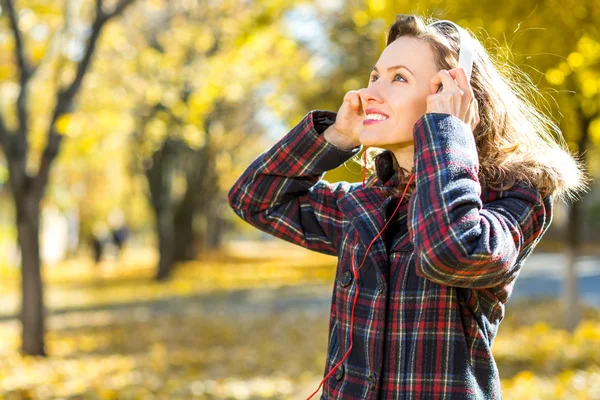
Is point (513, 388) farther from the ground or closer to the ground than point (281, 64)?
closer to the ground

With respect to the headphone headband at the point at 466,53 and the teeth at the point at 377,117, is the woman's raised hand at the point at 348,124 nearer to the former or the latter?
the teeth at the point at 377,117

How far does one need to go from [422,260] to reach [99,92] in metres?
11.1

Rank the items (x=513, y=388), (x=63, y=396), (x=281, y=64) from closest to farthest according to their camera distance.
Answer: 1. (x=513, y=388)
2. (x=63, y=396)
3. (x=281, y=64)

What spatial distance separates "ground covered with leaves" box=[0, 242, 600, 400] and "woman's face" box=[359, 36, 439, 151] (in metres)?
4.06

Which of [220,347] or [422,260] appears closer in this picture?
[422,260]

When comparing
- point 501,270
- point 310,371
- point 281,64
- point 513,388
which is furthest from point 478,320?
point 281,64

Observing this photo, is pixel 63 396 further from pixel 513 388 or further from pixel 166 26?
pixel 166 26

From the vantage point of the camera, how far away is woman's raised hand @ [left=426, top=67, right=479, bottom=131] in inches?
74.0

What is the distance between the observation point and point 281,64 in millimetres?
13531

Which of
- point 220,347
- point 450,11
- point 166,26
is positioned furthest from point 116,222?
point 450,11

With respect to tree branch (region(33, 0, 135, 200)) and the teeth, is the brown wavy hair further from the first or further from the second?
tree branch (region(33, 0, 135, 200))

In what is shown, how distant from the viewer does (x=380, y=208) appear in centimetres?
208

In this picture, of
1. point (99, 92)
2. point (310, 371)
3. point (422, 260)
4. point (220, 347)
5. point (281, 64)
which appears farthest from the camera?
point (281, 64)

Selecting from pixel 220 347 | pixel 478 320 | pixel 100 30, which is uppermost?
pixel 100 30
